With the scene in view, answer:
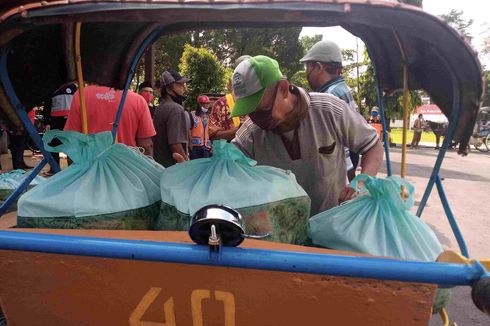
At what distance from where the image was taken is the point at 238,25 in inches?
82.1

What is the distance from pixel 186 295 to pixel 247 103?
98cm

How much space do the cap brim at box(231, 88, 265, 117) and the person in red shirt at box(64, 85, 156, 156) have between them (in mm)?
1684

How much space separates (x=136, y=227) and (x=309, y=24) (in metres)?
1.15

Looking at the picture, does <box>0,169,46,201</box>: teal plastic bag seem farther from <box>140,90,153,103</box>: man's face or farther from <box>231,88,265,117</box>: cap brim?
<box>140,90,153,103</box>: man's face

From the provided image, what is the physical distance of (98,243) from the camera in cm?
117

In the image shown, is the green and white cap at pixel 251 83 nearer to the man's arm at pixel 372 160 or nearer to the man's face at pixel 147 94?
the man's arm at pixel 372 160

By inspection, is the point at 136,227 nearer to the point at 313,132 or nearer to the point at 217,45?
the point at 313,132

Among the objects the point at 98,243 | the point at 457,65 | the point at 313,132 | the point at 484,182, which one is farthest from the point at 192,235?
the point at 484,182

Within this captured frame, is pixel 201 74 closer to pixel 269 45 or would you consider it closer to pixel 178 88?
pixel 178 88

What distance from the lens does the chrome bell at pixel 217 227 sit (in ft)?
3.64

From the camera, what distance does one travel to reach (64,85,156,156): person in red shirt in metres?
3.42

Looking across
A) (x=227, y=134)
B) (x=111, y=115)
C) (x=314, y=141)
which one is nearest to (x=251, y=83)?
(x=314, y=141)

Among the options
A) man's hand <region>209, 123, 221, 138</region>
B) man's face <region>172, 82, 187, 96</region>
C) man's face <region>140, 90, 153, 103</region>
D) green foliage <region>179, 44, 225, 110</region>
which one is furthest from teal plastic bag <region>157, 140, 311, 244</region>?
green foliage <region>179, 44, 225, 110</region>

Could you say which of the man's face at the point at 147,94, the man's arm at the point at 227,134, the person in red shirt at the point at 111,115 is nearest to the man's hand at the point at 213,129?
the man's arm at the point at 227,134
